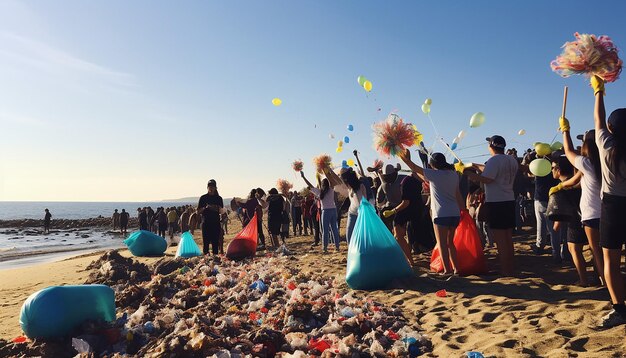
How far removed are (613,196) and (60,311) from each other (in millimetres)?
4994

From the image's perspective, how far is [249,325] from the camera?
4027mm

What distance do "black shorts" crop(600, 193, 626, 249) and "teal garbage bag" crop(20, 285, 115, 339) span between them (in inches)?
185

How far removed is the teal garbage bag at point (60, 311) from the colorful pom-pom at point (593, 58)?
5.09 meters

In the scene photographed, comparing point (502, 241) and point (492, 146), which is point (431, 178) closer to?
point (492, 146)

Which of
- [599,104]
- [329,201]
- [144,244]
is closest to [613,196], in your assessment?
[599,104]

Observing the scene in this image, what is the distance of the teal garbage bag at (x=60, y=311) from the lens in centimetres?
401

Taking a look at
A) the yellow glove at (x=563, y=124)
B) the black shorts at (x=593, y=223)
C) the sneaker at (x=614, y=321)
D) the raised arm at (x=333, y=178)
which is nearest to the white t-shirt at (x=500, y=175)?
the yellow glove at (x=563, y=124)

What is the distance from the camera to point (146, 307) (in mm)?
4805

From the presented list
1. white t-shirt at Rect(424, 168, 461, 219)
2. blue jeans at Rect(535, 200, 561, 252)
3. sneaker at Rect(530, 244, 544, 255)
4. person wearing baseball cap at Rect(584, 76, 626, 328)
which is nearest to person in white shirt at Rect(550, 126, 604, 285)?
person wearing baseball cap at Rect(584, 76, 626, 328)

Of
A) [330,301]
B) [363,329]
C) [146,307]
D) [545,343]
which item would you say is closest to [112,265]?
[146,307]

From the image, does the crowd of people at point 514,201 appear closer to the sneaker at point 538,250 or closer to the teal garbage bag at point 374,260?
the sneaker at point 538,250

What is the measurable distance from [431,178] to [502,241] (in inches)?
46.0

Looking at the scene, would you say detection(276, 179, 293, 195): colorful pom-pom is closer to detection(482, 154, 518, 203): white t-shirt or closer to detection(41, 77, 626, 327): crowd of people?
detection(41, 77, 626, 327): crowd of people

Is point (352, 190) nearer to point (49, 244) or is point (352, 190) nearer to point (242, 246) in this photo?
point (242, 246)
